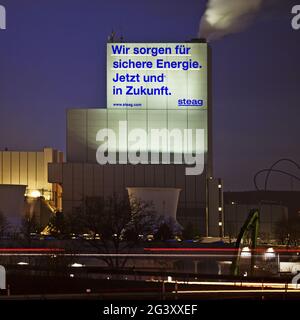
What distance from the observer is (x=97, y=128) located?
135250mm

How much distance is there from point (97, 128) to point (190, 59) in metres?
15.7

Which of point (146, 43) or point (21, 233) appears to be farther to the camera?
point (146, 43)

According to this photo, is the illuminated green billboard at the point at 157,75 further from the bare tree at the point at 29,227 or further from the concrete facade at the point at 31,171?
the bare tree at the point at 29,227

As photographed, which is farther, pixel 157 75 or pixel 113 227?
pixel 157 75

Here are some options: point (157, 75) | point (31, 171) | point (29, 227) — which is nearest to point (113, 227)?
point (29, 227)

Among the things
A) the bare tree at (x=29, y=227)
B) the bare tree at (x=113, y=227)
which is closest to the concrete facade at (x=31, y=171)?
the bare tree at (x=29, y=227)

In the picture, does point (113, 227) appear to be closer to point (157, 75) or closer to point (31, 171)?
point (157, 75)

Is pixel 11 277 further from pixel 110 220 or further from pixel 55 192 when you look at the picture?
pixel 55 192

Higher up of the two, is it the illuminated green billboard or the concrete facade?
the illuminated green billboard

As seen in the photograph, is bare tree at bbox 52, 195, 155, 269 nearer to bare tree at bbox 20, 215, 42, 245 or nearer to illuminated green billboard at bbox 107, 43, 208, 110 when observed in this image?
bare tree at bbox 20, 215, 42, 245

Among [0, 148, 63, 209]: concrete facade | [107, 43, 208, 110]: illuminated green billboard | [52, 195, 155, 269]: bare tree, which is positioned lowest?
[52, 195, 155, 269]: bare tree

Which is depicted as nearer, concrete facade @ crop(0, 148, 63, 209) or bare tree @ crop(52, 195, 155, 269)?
bare tree @ crop(52, 195, 155, 269)

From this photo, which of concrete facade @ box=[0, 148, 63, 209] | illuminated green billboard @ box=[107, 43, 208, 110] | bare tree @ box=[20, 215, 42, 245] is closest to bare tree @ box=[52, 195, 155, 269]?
bare tree @ box=[20, 215, 42, 245]
